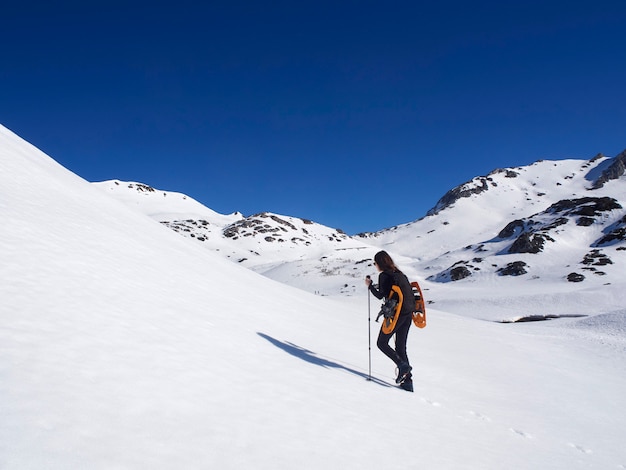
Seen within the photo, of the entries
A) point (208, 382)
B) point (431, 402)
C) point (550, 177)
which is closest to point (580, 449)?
point (431, 402)

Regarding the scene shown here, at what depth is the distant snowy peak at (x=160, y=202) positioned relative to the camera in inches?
5305

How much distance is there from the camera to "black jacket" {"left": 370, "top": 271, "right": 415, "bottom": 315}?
7.33 metres

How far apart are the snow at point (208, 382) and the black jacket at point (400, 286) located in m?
1.58

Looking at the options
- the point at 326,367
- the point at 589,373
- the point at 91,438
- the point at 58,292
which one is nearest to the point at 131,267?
the point at 58,292

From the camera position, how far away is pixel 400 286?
24.0ft

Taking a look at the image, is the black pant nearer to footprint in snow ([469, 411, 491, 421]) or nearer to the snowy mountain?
footprint in snow ([469, 411, 491, 421])

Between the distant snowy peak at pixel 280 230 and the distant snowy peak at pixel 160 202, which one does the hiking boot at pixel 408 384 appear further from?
the distant snowy peak at pixel 160 202

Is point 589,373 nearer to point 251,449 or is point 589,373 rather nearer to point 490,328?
point 490,328

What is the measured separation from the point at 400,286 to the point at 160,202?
158m

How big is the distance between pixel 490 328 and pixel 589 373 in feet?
26.5

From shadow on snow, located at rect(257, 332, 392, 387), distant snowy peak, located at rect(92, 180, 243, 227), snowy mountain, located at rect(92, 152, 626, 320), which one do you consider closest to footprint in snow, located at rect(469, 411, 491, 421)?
shadow on snow, located at rect(257, 332, 392, 387)

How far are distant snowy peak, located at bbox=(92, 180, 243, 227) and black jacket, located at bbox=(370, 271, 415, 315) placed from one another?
123514 millimetres

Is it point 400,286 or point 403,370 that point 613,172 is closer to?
point 400,286

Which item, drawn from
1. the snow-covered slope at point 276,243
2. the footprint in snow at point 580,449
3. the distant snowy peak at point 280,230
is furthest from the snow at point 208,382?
the distant snowy peak at point 280,230
